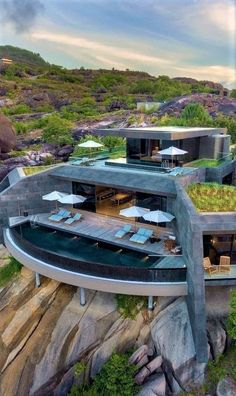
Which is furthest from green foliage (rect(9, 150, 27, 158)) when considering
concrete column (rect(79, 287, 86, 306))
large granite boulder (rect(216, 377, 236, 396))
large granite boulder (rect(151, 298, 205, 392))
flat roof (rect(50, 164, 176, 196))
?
large granite boulder (rect(216, 377, 236, 396))

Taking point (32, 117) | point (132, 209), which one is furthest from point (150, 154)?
point (32, 117)

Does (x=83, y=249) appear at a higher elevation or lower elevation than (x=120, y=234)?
lower

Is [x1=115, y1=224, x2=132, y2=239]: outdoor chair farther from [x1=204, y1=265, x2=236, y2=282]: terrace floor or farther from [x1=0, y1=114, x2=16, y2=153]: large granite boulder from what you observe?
[x1=0, y1=114, x2=16, y2=153]: large granite boulder

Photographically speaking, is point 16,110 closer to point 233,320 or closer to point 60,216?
point 60,216

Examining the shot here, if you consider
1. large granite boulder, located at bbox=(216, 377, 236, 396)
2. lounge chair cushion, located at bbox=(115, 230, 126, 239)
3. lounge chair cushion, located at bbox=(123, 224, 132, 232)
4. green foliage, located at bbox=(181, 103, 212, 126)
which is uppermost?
green foliage, located at bbox=(181, 103, 212, 126)

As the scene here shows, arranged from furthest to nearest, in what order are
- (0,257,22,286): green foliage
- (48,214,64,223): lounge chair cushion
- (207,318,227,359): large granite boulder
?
(48,214,64,223): lounge chair cushion < (0,257,22,286): green foliage < (207,318,227,359): large granite boulder

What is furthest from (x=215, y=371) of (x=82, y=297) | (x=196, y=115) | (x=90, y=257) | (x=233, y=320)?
(x=196, y=115)
